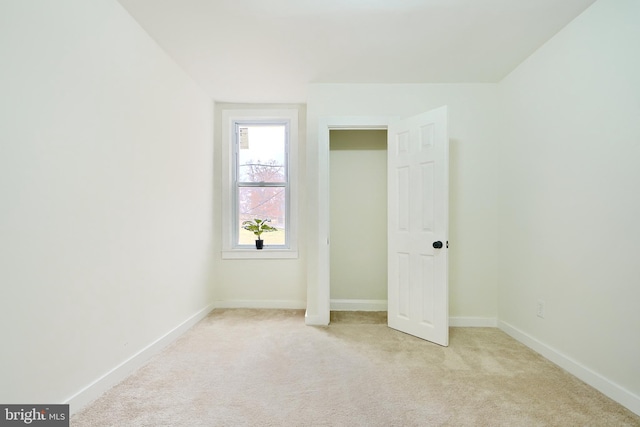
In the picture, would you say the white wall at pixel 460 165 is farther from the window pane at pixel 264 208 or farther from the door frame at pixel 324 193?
the window pane at pixel 264 208

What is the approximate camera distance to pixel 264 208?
441cm

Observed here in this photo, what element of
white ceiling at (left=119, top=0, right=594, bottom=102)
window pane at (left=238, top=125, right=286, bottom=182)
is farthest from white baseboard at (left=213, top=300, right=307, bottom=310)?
white ceiling at (left=119, top=0, right=594, bottom=102)

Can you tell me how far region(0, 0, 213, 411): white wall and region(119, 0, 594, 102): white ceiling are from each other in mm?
366

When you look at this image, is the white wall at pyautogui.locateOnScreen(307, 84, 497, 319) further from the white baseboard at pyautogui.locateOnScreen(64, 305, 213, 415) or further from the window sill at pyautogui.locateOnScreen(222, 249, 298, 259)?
the white baseboard at pyautogui.locateOnScreen(64, 305, 213, 415)

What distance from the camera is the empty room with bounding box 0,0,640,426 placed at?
183cm

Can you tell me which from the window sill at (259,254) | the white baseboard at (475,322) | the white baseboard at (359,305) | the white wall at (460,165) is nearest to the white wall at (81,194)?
the window sill at (259,254)

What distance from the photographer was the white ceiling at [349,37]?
91.8 inches

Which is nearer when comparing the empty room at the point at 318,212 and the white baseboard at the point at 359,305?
the empty room at the point at 318,212

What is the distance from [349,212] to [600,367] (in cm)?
276

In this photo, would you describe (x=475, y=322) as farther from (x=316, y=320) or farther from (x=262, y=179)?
(x=262, y=179)

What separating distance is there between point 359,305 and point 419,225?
4.89 ft

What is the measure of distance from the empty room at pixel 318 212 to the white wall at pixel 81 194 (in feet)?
0.05

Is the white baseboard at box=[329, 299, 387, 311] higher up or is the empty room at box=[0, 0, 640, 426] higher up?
the empty room at box=[0, 0, 640, 426]

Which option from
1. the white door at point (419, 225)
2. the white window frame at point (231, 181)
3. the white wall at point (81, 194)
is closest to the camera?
the white wall at point (81, 194)
